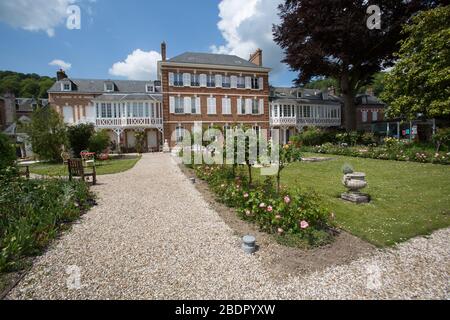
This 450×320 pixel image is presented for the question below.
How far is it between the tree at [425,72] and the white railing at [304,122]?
40.5ft

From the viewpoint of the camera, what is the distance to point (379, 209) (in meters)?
4.94

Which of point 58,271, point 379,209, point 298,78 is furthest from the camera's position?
point 298,78

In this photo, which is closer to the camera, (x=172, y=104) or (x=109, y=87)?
(x=172, y=104)

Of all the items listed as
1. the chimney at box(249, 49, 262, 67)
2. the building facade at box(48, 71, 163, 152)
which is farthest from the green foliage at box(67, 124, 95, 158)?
the chimney at box(249, 49, 262, 67)

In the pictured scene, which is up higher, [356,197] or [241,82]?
[241,82]

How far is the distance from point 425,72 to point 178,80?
1849cm

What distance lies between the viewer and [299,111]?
27328 millimetres

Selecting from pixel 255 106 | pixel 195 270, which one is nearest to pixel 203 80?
pixel 255 106

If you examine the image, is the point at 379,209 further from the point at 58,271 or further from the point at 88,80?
the point at 88,80

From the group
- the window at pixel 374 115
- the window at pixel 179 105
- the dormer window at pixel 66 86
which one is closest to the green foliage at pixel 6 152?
the window at pixel 179 105

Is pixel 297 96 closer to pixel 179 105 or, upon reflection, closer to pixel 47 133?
pixel 179 105

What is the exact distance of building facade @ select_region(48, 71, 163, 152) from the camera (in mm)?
22172
